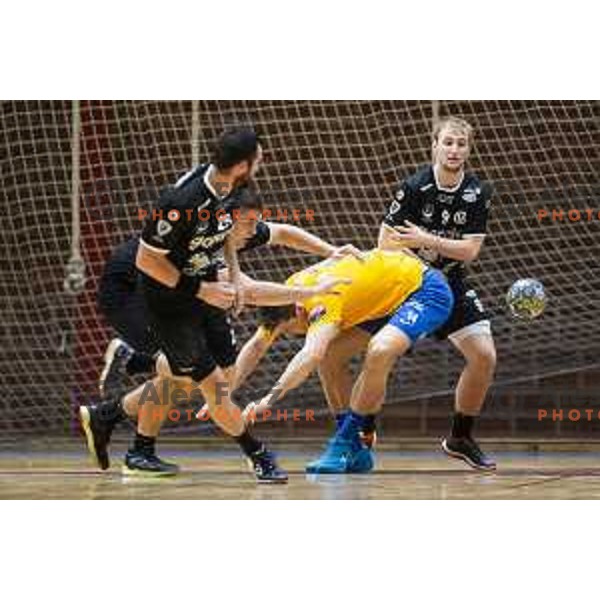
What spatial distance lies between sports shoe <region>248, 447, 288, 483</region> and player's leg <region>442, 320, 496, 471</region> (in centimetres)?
120

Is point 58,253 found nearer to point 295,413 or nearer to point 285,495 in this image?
point 295,413

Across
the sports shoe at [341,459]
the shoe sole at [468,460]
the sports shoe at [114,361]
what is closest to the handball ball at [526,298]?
the shoe sole at [468,460]

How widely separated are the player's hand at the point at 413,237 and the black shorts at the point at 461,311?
0.27 meters

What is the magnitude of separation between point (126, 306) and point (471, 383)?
5.11 ft

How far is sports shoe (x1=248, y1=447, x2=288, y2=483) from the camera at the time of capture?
6.44 metres

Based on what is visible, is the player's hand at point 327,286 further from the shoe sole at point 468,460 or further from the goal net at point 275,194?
the goal net at point 275,194

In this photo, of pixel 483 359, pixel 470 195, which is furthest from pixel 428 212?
pixel 483 359

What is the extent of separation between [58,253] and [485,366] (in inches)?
128

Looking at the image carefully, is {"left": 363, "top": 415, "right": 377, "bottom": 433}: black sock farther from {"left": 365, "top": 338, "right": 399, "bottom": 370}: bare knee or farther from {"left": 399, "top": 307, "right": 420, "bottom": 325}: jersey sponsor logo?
{"left": 399, "top": 307, "right": 420, "bottom": 325}: jersey sponsor logo

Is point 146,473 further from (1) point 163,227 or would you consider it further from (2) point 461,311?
(2) point 461,311

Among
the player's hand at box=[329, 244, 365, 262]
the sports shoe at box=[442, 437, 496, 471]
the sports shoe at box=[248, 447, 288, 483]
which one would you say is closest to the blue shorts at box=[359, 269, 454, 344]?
the player's hand at box=[329, 244, 365, 262]

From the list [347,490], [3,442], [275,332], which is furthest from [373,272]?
[3,442]

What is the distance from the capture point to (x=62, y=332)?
936cm

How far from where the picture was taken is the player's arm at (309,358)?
6.59m
